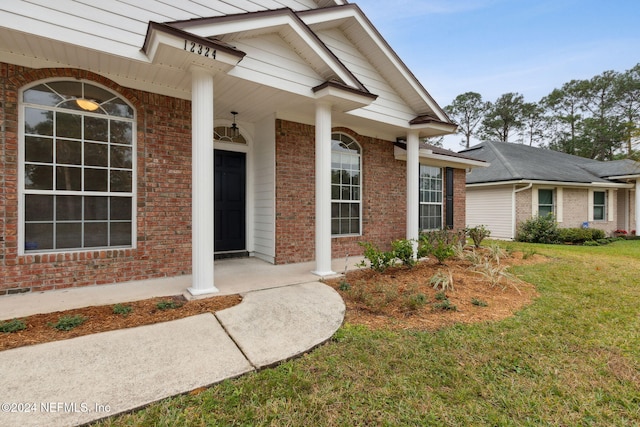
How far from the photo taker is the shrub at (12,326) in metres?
2.84

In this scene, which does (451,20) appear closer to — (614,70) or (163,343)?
(163,343)

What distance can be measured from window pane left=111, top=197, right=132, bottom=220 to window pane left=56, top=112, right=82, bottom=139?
1071mm

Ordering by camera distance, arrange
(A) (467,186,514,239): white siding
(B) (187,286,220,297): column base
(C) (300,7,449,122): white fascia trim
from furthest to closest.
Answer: (A) (467,186,514,239): white siding, (C) (300,7,449,122): white fascia trim, (B) (187,286,220,297): column base

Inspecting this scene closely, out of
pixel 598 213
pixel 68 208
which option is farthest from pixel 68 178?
pixel 598 213

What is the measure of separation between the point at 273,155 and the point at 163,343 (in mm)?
4268

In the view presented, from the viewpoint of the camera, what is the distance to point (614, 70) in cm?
2911

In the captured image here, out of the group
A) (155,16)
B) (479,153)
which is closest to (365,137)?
(155,16)

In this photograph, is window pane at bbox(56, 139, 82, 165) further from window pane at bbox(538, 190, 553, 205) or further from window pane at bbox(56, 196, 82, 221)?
window pane at bbox(538, 190, 553, 205)

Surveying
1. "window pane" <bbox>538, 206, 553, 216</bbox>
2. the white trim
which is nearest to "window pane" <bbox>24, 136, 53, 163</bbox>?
"window pane" <bbox>538, 206, 553, 216</bbox>

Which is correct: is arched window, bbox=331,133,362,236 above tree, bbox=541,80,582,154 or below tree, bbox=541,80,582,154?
below

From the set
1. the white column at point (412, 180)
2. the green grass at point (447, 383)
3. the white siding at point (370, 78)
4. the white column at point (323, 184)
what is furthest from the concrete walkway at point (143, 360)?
the white siding at point (370, 78)

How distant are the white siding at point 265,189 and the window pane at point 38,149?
11.5 feet

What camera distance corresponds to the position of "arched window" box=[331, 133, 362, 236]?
721cm

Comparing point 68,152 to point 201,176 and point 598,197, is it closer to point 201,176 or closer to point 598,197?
point 201,176
